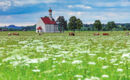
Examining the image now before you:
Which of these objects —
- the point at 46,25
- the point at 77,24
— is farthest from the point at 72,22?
the point at 46,25

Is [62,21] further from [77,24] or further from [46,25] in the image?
[77,24]

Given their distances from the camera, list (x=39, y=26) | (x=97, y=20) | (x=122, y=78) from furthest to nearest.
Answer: (x=97, y=20) < (x=39, y=26) < (x=122, y=78)

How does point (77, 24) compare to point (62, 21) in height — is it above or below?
below

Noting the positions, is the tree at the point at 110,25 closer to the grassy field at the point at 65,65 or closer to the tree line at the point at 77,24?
the tree line at the point at 77,24

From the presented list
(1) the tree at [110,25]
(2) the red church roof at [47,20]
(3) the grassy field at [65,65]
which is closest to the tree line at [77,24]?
(1) the tree at [110,25]

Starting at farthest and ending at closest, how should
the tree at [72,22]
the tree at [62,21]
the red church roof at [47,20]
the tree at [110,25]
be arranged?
the tree at [110,25] → the tree at [62,21] → the red church roof at [47,20] → the tree at [72,22]

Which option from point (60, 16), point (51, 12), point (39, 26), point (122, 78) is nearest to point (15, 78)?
point (122, 78)

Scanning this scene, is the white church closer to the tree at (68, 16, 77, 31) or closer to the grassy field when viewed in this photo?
the tree at (68, 16, 77, 31)

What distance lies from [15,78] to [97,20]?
158603 mm

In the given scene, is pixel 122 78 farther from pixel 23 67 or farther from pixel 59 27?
pixel 59 27

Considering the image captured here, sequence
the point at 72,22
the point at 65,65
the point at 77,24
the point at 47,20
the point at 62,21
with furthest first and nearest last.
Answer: the point at 62,21
the point at 47,20
the point at 72,22
the point at 77,24
the point at 65,65

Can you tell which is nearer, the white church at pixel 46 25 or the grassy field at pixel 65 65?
the grassy field at pixel 65 65

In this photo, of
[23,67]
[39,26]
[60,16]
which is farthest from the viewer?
[60,16]

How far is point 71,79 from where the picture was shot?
6277 millimetres
